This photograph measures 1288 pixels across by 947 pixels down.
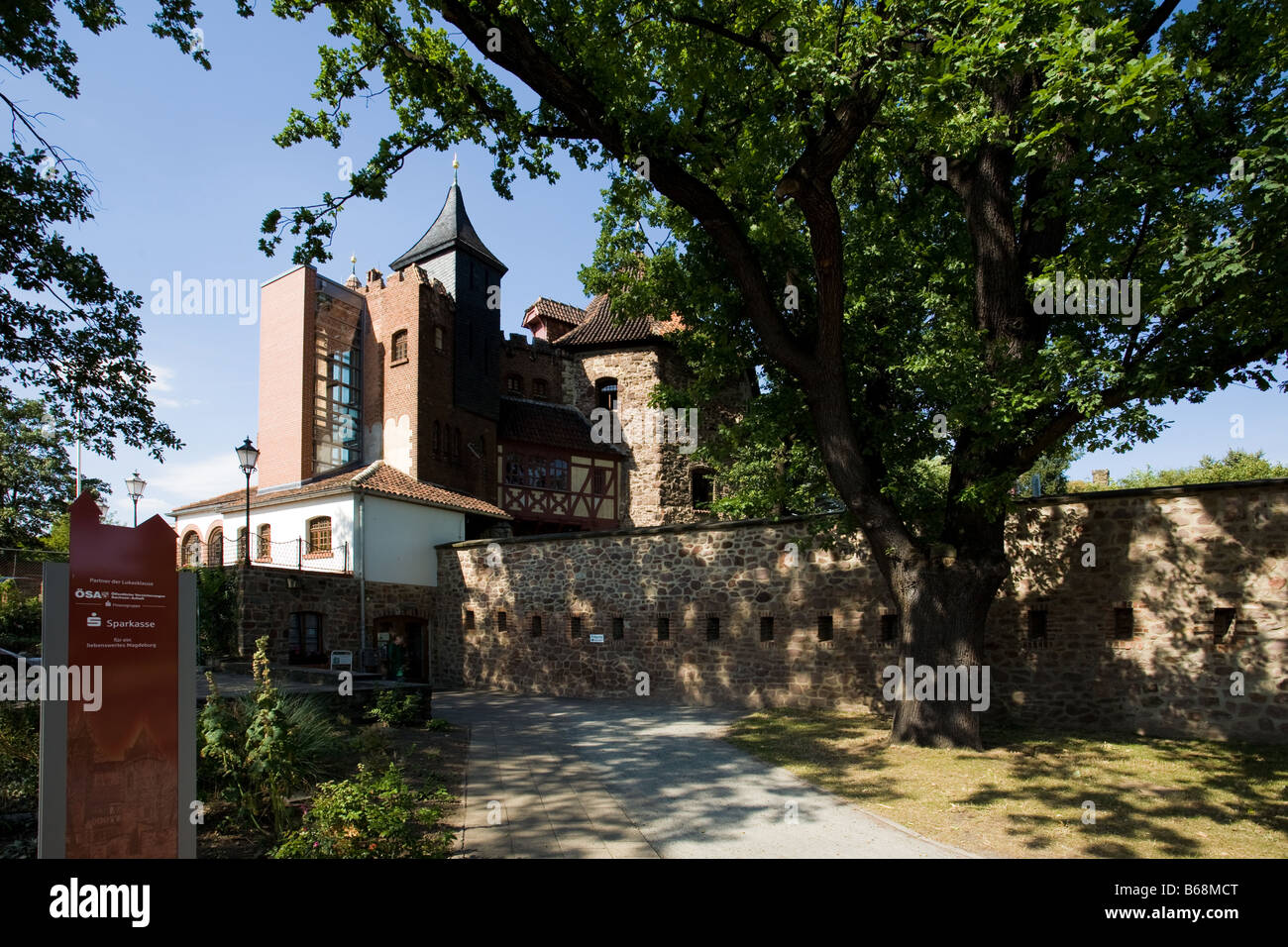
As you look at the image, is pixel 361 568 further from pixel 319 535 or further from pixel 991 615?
pixel 991 615

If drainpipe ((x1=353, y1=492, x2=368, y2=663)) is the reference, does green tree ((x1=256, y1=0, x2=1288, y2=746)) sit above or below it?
above

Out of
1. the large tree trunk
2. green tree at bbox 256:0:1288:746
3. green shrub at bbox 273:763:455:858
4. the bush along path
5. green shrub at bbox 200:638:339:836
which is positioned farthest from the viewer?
the large tree trunk

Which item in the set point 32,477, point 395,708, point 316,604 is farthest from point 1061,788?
point 32,477

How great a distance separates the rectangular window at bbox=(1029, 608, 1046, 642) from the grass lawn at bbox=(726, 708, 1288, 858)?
1.39 metres

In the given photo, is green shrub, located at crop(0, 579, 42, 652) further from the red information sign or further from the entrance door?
the red information sign

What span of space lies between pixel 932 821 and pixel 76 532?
6.43m

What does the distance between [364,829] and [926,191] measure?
10964mm

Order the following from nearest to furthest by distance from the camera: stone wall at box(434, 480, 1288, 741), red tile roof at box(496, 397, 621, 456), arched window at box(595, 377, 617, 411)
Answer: stone wall at box(434, 480, 1288, 741), red tile roof at box(496, 397, 621, 456), arched window at box(595, 377, 617, 411)

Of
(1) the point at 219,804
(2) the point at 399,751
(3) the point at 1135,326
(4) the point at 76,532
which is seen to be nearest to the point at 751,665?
(2) the point at 399,751

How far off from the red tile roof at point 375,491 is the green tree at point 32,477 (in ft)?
37.5

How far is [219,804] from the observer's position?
6.36m

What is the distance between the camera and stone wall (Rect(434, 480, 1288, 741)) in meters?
10.2

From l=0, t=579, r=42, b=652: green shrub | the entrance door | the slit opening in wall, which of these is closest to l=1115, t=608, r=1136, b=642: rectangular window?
the slit opening in wall
